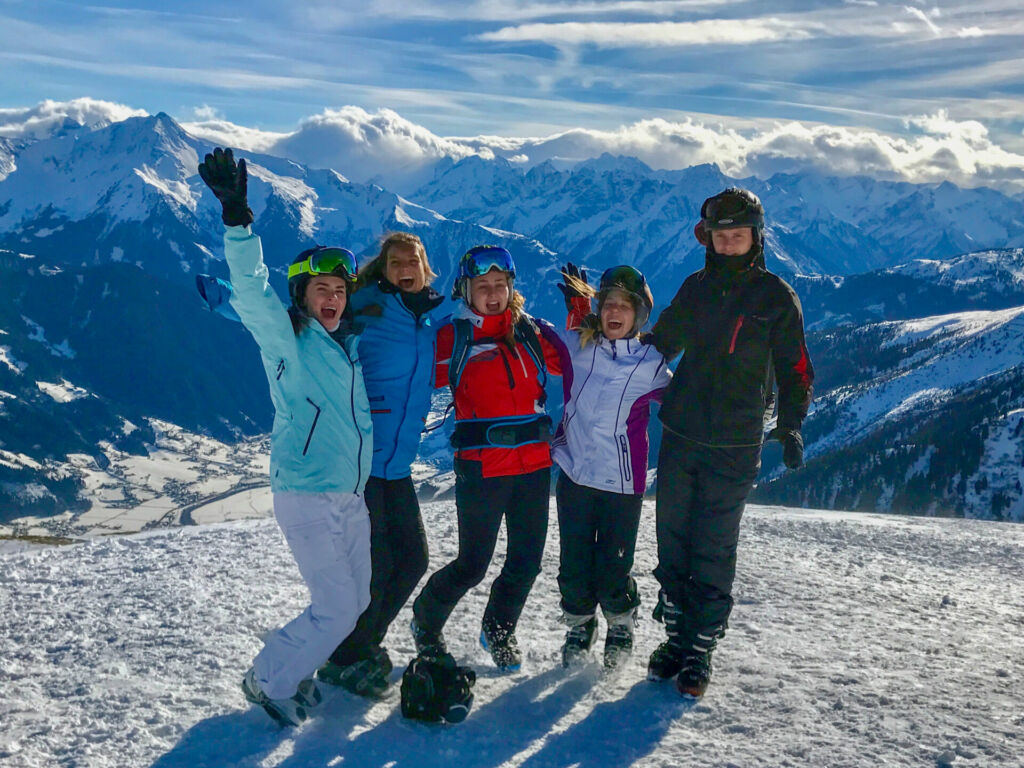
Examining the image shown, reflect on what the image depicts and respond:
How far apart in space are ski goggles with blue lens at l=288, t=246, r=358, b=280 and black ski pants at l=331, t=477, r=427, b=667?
1788mm

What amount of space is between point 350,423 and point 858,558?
9452mm

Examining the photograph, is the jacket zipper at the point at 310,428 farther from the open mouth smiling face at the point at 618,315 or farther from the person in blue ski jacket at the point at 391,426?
the open mouth smiling face at the point at 618,315

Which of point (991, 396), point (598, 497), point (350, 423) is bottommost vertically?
point (991, 396)

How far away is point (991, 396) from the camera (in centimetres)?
15912

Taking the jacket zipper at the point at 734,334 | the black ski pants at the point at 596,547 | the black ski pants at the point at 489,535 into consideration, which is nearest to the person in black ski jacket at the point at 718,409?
the jacket zipper at the point at 734,334

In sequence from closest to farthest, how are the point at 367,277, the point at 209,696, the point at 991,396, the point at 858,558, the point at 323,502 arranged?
the point at 323,502
the point at 209,696
the point at 367,277
the point at 858,558
the point at 991,396

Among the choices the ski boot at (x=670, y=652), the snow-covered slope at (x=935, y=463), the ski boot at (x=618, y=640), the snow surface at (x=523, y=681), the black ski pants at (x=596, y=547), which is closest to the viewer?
the snow surface at (x=523, y=681)

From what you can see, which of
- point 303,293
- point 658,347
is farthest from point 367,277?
point 658,347

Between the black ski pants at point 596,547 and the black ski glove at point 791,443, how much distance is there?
4.32ft

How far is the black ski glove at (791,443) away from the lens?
21.3 ft

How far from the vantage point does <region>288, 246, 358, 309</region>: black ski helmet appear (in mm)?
6086

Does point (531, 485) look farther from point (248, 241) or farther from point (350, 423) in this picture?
point (248, 241)

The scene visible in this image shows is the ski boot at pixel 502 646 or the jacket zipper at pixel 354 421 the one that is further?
the ski boot at pixel 502 646

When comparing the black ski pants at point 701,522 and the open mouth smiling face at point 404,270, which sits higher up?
the open mouth smiling face at point 404,270
